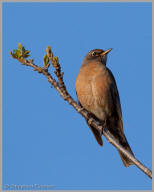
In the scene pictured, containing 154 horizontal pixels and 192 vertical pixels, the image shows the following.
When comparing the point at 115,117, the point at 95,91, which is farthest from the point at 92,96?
the point at 115,117

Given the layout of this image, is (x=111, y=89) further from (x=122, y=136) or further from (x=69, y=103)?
(x=69, y=103)

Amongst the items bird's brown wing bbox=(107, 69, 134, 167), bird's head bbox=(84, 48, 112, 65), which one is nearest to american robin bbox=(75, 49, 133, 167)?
bird's brown wing bbox=(107, 69, 134, 167)

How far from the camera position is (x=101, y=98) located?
30.5 feet

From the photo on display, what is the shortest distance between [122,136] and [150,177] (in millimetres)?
4474

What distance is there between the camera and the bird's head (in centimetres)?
1085

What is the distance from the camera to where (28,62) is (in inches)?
217

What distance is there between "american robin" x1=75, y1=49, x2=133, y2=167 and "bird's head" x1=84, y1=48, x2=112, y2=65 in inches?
38.8

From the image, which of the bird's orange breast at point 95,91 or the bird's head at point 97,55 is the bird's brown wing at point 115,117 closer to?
the bird's orange breast at point 95,91

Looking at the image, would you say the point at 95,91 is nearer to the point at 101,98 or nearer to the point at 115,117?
the point at 101,98

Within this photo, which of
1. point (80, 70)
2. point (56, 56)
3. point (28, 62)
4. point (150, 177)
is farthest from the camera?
point (80, 70)

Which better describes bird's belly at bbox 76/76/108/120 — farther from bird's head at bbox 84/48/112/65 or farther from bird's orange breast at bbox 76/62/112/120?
bird's head at bbox 84/48/112/65

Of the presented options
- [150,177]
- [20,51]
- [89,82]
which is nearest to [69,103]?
[20,51]

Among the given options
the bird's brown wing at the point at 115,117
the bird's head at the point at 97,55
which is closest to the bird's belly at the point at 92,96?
the bird's brown wing at the point at 115,117

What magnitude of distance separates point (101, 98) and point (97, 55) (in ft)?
7.47
